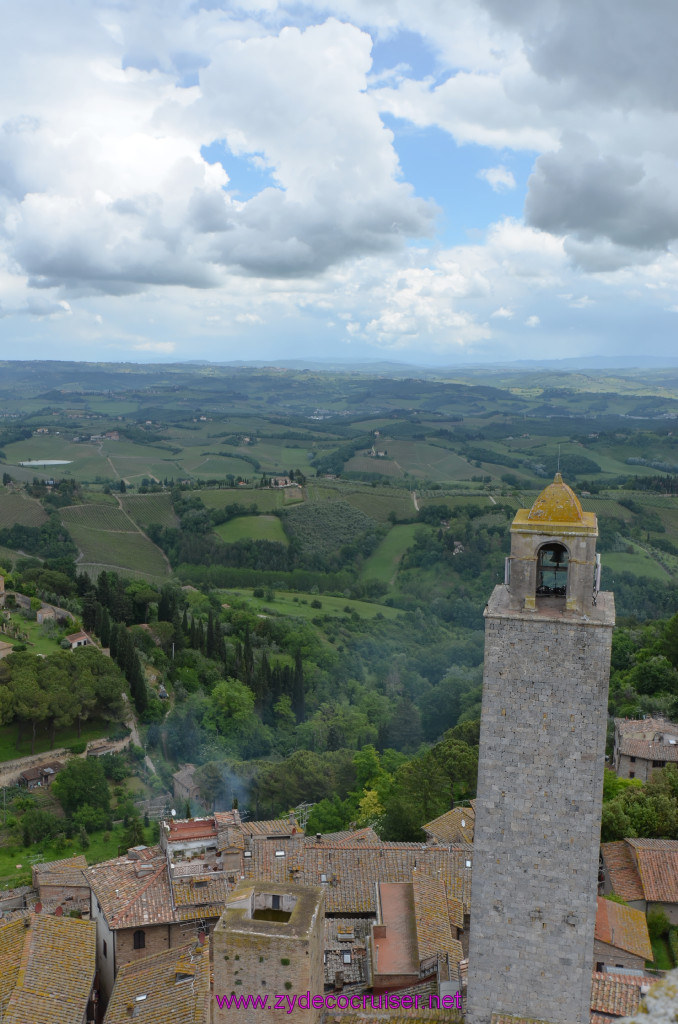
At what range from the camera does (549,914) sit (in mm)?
15133

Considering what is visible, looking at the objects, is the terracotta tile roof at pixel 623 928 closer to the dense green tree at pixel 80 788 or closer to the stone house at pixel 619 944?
the stone house at pixel 619 944

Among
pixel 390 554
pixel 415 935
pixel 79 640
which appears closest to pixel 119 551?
pixel 390 554

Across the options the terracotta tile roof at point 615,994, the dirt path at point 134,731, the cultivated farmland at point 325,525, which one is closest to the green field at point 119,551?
the cultivated farmland at point 325,525

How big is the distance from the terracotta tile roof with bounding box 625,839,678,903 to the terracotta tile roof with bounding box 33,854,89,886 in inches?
886

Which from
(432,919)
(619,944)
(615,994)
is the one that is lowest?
(619,944)

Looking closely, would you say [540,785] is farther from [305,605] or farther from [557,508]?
[305,605]

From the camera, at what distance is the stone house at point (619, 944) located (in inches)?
1010

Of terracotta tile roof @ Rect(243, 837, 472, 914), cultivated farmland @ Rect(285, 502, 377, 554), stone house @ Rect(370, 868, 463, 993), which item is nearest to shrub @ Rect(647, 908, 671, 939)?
terracotta tile roof @ Rect(243, 837, 472, 914)

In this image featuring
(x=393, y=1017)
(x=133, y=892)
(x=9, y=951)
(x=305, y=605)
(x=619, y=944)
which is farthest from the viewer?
(x=305, y=605)

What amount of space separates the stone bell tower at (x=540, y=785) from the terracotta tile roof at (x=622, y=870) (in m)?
16.2

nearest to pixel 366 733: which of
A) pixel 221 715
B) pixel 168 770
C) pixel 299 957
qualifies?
pixel 221 715

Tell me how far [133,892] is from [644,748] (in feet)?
92.4

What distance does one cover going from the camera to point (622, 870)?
30484 mm

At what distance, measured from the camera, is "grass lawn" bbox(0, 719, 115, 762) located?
5384 cm
